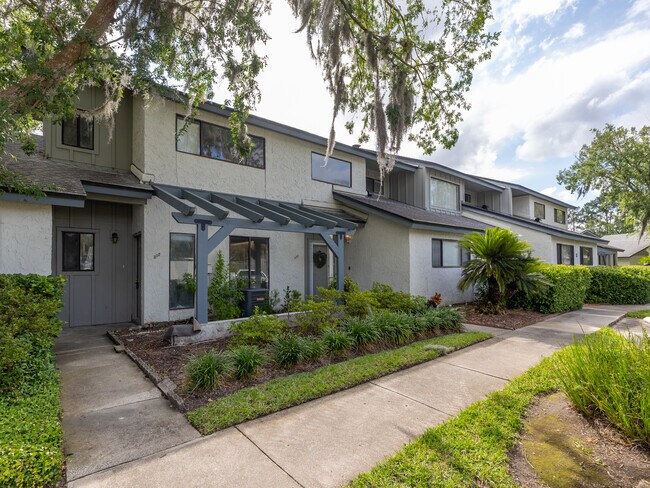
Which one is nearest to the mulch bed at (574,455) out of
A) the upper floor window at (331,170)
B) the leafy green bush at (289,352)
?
the leafy green bush at (289,352)

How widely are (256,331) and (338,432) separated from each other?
294 centimetres

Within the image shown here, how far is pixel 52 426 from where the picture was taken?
2865 mm

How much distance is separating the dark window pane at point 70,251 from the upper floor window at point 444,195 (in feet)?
45.2

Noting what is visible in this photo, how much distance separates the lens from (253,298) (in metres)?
9.02

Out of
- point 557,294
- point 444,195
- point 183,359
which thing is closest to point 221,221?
point 183,359

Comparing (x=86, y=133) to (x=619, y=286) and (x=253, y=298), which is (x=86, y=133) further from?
(x=619, y=286)

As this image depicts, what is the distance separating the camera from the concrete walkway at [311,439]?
104 inches

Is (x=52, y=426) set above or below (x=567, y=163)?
below

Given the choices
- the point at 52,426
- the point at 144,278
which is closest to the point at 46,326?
the point at 52,426

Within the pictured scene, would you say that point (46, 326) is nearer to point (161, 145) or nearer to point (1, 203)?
point (1, 203)

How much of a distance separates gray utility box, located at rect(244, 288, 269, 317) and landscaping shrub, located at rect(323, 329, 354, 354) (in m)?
3.54

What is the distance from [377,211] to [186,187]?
616 cm

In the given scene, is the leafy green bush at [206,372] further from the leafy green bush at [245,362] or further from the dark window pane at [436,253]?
the dark window pane at [436,253]

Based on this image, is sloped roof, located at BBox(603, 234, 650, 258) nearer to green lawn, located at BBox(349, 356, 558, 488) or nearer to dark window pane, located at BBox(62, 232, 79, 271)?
green lawn, located at BBox(349, 356, 558, 488)
